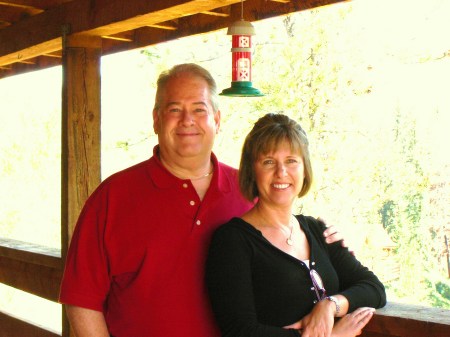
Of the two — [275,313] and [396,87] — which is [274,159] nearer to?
[275,313]

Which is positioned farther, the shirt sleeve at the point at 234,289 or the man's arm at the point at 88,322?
the man's arm at the point at 88,322

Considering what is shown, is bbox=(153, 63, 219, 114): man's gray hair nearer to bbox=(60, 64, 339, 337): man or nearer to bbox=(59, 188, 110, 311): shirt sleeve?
bbox=(60, 64, 339, 337): man

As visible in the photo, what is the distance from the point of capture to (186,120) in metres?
2.43

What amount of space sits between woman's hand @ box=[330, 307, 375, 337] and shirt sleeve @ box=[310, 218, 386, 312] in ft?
0.07

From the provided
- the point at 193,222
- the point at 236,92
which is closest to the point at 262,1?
the point at 236,92

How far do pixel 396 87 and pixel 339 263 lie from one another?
1393cm

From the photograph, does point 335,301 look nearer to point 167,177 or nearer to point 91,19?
point 167,177

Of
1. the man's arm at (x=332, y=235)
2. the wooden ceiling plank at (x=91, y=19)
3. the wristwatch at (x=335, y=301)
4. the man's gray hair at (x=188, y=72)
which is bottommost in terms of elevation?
the wristwatch at (x=335, y=301)

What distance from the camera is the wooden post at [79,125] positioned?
4078 millimetres

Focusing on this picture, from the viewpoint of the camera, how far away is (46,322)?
15.7 metres

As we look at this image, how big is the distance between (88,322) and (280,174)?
2.41 ft

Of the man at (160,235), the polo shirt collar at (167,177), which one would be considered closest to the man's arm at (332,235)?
the man at (160,235)

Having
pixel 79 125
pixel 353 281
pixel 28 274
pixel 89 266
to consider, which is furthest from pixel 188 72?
pixel 28 274

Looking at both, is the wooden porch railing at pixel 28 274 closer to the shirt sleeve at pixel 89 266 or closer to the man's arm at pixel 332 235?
the shirt sleeve at pixel 89 266
